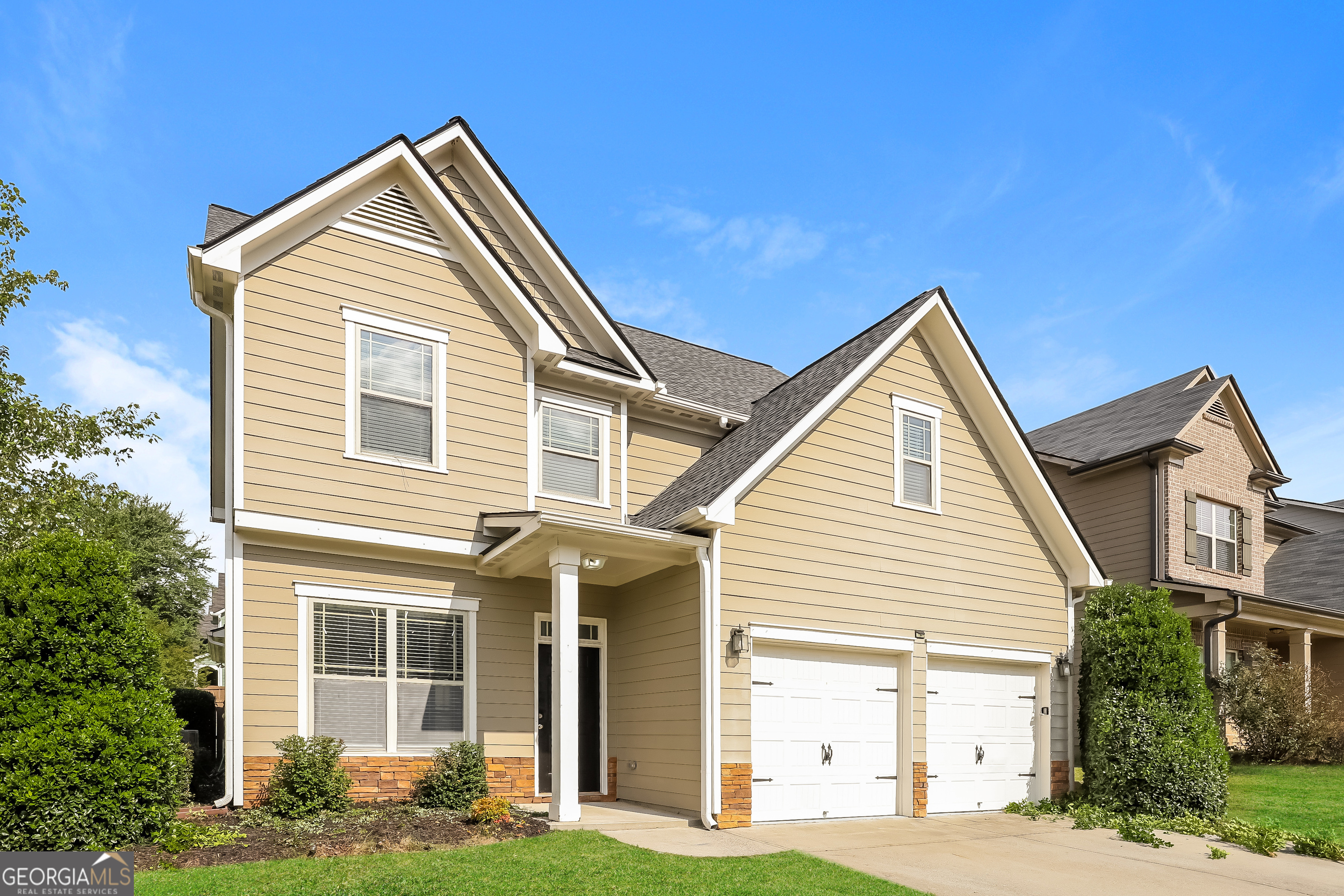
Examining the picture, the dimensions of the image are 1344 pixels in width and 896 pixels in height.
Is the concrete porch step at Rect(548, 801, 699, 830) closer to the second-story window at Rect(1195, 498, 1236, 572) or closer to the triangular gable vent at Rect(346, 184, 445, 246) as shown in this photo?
the triangular gable vent at Rect(346, 184, 445, 246)

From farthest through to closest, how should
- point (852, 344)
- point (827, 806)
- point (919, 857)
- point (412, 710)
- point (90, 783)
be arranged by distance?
point (852, 344) < point (827, 806) < point (412, 710) < point (919, 857) < point (90, 783)

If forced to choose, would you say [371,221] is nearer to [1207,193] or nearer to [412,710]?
[412,710]

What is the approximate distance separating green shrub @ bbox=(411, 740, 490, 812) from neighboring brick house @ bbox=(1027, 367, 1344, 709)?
14991mm

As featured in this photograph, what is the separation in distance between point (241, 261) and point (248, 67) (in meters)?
3.38

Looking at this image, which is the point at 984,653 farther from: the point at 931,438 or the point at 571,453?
the point at 571,453

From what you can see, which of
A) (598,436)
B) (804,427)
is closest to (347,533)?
(598,436)

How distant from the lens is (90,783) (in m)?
8.08

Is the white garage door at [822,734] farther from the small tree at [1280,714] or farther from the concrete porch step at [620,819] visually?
the small tree at [1280,714]

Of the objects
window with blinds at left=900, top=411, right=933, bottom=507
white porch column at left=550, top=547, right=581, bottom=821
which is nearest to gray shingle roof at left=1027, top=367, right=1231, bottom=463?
window with blinds at left=900, top=411, right=933, bottom=507

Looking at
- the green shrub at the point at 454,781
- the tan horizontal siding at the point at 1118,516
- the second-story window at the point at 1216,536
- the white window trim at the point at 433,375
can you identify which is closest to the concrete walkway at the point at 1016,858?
the green shrub at the point at 454,781

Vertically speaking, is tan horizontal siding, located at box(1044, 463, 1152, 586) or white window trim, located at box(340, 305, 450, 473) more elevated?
white window trim, located at box(340, 305, 450, 473)

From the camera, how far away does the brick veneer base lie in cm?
1007

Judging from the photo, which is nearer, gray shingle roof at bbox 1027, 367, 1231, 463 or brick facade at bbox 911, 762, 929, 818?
brick facade at bbox 911, 762, 929, 818

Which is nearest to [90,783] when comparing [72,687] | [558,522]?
[72,687]
